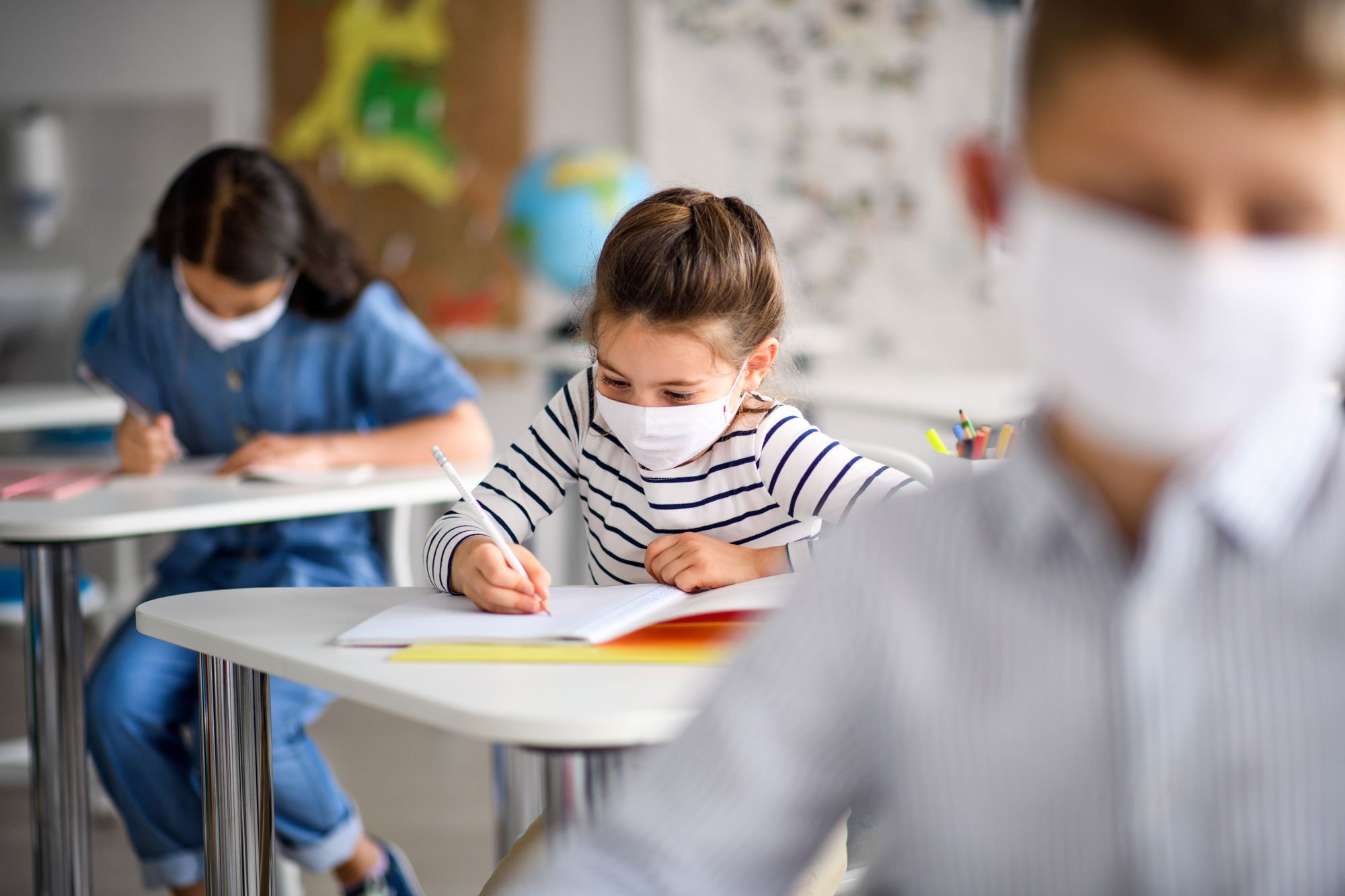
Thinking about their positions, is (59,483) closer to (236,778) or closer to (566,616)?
(236,778)

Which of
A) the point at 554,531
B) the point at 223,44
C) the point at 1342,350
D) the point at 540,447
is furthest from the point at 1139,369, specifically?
the point at 223,44

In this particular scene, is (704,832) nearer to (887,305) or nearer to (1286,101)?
(1286,101)

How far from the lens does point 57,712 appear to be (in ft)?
5.13

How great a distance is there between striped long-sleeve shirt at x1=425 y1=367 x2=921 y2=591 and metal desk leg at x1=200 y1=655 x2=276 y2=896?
0.22 metres

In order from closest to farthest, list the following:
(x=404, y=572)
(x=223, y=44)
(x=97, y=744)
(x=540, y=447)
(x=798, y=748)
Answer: (x=798, y=748) → (x=540, y=447) → (x=97, y=744) → (x=404, y=572) → (x=223, y=44)

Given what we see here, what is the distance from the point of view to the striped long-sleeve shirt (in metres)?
1.27

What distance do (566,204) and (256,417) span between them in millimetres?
1169

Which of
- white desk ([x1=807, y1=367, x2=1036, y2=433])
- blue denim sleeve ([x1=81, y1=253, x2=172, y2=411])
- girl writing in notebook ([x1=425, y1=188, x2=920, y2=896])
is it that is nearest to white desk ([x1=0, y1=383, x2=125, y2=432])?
blue denim sleeve ([x1=81, y1=253, x2=172, y2=411])

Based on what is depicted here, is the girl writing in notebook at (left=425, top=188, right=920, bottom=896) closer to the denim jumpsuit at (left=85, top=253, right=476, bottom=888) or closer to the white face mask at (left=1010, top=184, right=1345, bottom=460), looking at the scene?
the denim jumpsuit at (left=85, top=253, right=476, bottom=888)

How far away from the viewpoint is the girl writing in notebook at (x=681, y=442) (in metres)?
1.25

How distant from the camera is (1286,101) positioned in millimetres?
469

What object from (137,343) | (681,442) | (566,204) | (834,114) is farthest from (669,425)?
(834,114)

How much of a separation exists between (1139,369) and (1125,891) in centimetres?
20

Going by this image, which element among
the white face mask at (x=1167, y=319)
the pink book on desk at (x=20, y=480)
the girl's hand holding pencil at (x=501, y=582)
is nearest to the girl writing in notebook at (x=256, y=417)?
the pink book on desk at (x=20, y=480)
